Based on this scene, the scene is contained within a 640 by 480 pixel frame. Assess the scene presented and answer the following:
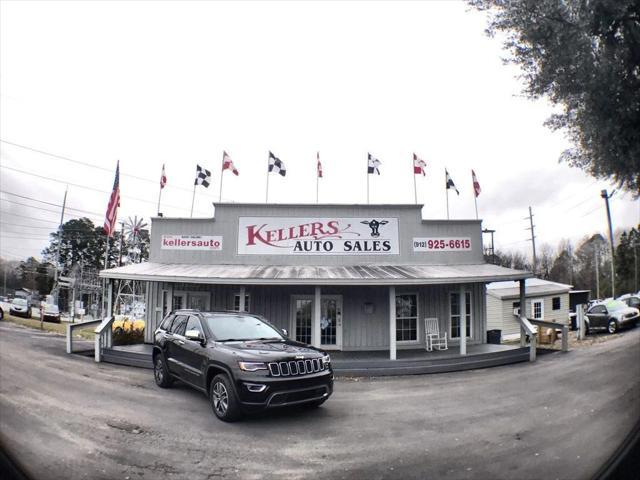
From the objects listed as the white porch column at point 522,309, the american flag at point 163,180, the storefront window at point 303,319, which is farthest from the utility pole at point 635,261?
the storefront window at point 303,319

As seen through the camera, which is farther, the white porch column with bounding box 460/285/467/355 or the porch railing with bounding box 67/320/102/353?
the white porch column with bounding box 460/285/467/355

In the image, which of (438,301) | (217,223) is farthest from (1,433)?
(438,301)

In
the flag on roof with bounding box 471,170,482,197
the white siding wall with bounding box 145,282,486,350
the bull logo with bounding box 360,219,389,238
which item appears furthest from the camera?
the bull logo with bounding box 360,219,389,238

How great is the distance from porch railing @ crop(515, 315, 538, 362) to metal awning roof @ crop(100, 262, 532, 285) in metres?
0.45

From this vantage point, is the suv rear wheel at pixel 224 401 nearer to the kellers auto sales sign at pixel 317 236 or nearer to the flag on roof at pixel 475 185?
the flag on roof at pixel 475 185

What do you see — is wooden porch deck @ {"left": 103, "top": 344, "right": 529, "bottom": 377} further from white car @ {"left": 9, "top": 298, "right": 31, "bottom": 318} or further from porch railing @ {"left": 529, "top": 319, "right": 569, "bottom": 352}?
white car @ {"left": 9, "top": 298, "right": 31, "bottom": 318}

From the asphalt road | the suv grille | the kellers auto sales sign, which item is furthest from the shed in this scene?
the kellers auto sales sign

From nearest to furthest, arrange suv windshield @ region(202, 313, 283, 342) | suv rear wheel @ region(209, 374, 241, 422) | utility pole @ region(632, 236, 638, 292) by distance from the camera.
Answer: utility pole @ region(632, 236, 638, 292) < suv rear wheel @ region(209, 374, 241, 422) < suv windshield @ region(202, 313, 283, 342)

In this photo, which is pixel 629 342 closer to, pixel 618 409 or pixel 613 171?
pixel 618 409

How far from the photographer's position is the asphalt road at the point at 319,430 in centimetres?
134

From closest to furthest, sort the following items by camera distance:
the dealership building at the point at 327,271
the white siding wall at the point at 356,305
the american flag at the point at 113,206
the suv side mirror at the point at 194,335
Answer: the american flag at the point at 113,206 → the suv side mirror at the point at 194,335 → the white siding wall at the point at 356,305 → the dealership building at the point at 327,271

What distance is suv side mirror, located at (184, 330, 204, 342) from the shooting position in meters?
3.88

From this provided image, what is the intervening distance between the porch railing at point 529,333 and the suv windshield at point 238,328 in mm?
2349

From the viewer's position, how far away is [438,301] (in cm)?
954
